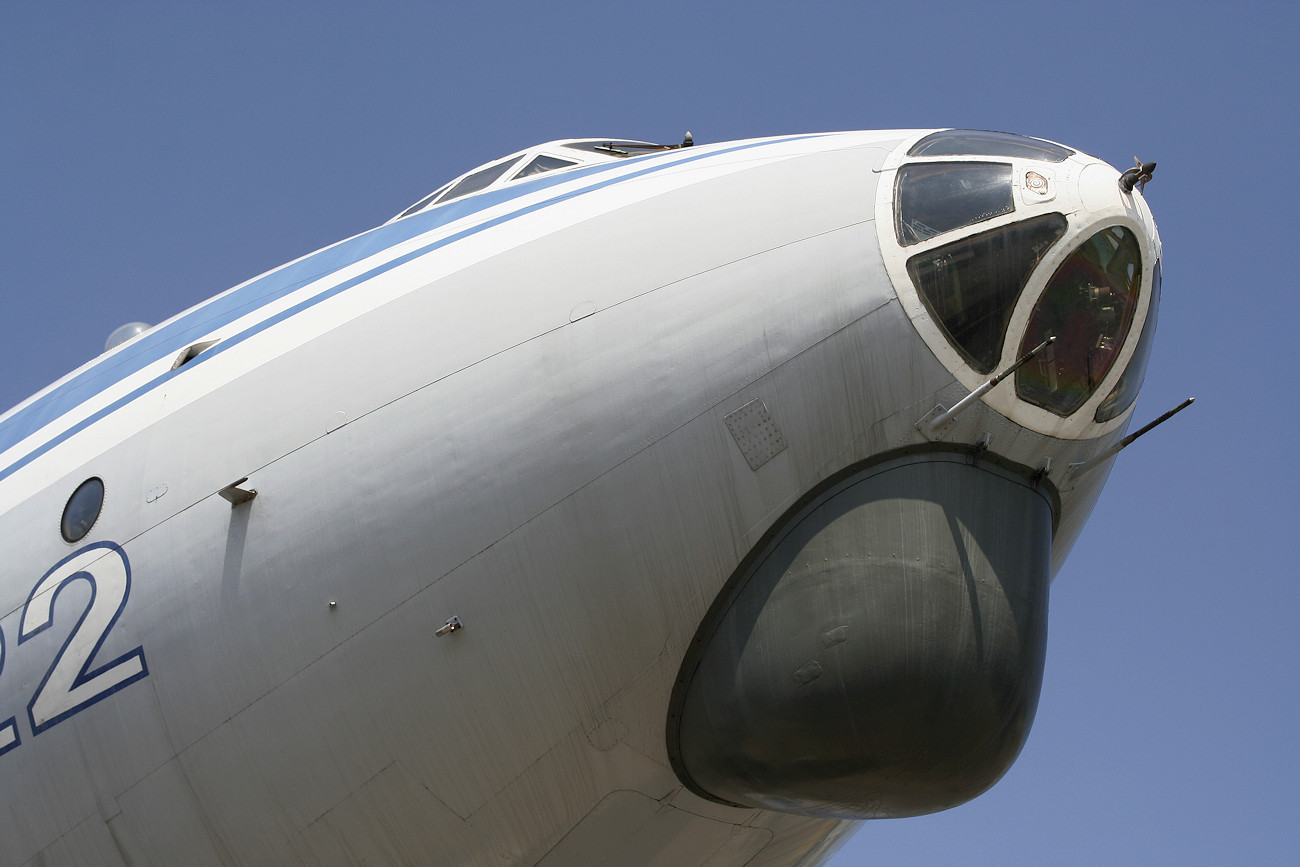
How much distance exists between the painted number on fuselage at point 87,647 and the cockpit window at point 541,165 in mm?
4192

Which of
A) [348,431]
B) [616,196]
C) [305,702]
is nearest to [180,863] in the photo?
[305,702]

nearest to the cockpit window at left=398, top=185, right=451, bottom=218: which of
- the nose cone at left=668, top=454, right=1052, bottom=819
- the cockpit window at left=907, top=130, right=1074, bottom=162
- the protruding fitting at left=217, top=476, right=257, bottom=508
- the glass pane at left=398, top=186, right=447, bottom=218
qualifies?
the glass pane at left=398, top=186, right=447, bottom=218

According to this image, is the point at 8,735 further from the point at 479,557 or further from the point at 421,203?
the point at 421,203

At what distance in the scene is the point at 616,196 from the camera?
287 inches

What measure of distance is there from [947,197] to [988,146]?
1.90 ft

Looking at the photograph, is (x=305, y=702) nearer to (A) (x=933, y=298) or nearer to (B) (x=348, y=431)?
(B) (x=348, y=431)

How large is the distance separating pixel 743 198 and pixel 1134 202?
2.13 m

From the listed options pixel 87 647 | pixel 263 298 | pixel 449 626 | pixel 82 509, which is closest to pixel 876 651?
pixel 449 626

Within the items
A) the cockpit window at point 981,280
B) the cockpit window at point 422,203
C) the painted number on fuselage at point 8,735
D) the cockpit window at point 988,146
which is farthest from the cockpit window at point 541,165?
the painted number on fuselage at point 8,735

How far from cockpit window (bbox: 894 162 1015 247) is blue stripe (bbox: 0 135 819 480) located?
47.4 inches

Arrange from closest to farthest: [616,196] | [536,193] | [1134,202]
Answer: [1134,202] → [616,196] → [536,193]

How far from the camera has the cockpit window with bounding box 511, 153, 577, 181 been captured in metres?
9.34

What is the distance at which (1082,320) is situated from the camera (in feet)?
21.0

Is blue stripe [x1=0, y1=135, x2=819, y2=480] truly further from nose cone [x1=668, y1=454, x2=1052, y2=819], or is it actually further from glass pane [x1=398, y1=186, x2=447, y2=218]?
nose cone [x1=668, y1=454, x2=1052, y2=819]
